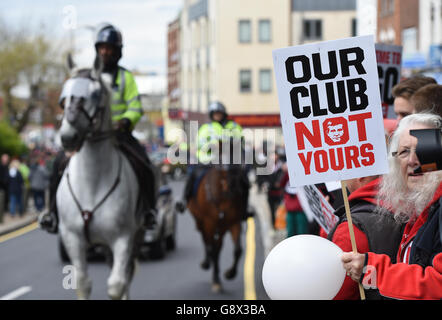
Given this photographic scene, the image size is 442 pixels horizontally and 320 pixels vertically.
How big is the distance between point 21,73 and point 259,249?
3580 cm

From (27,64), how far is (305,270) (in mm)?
46809

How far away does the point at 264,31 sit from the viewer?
58406mm

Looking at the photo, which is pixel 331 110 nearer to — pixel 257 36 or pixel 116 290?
pixel 116 290

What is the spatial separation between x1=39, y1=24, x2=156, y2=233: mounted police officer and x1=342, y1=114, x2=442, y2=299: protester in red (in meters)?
4.80

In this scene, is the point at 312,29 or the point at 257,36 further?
the point at 257,36

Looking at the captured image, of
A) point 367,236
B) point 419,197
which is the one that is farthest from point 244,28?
point 419,197

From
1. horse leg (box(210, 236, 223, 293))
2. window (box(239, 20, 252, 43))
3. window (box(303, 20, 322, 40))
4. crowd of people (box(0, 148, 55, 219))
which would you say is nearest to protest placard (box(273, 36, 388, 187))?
horse leg (box(210, 236, 223, 293))

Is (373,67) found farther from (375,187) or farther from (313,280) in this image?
(313,280)

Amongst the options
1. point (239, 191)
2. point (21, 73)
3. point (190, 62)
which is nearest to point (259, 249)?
point (239, 191)

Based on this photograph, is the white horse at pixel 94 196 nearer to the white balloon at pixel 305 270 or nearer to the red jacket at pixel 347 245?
the red jacket at pixel 347 245
